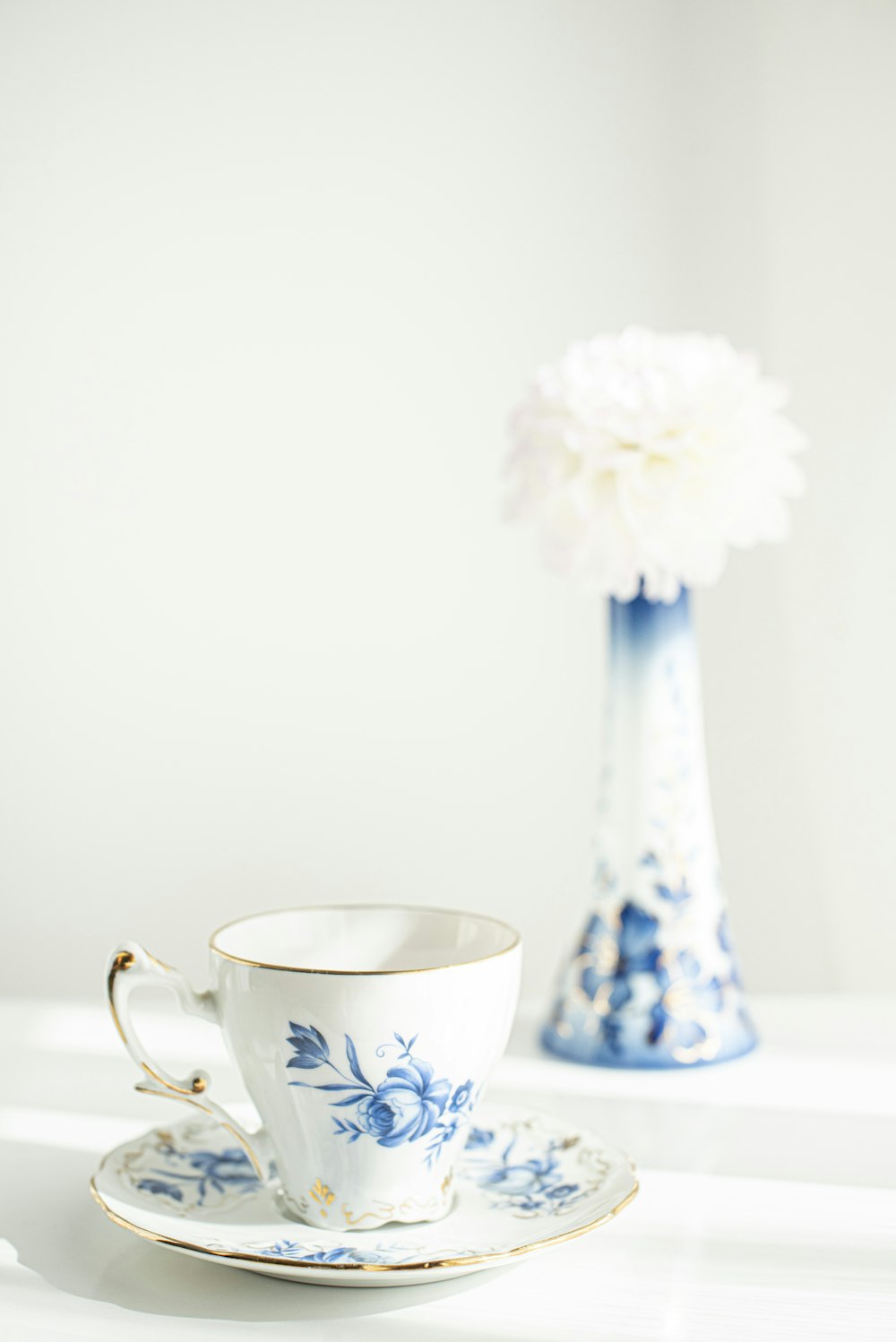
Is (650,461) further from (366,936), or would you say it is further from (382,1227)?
(382,1227)

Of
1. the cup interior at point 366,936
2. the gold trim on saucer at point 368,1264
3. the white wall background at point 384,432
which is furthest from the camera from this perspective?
the white wall background at point 384,432

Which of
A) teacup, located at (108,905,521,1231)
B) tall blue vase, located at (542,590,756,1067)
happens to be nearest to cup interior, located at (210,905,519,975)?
teacup, located at (108,905,521,1231)

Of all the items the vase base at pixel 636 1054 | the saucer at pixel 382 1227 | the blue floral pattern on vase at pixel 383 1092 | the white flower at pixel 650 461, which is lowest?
the vase base at pixel 636 1054

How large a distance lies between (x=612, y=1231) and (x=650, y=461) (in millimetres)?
416

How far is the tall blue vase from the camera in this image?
29.9 inches

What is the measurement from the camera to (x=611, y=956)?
77cm

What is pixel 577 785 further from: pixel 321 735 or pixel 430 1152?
pixel 430 1152

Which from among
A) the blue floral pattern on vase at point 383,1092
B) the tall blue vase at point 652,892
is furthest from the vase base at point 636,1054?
the blue floral pattern on vase at point 383,1092

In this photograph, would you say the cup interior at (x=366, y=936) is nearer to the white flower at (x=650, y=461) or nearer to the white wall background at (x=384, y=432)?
the white flower at (x=650, y=461)

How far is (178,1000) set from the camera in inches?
20.0

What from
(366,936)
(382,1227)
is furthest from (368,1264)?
(366,936)

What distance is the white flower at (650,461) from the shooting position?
0.74 metres

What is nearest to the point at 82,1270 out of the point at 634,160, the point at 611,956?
the point at 611,956

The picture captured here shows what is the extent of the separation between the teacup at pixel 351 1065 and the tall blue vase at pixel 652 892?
0.83 feet
